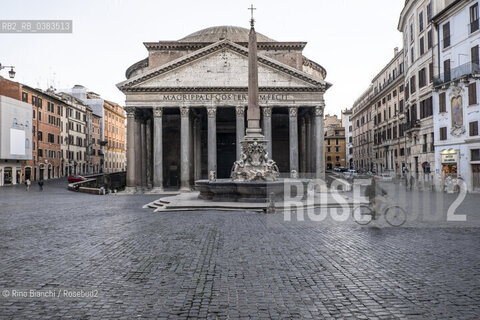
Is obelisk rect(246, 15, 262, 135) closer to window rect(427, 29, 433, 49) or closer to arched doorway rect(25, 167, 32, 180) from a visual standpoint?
window rect(427, 29, 433, 49)

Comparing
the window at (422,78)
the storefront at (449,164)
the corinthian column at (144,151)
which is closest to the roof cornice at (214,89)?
the corinthian column at (144,151)

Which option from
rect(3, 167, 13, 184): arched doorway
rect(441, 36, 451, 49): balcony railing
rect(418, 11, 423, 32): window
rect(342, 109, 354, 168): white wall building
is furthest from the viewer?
rect(342, 109, 354, 168): white wall building

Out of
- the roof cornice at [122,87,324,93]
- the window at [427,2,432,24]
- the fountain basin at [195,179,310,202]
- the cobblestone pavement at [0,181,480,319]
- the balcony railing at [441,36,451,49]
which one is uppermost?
the window at [427,2,432,24]

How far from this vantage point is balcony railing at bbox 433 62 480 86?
25.0 metres

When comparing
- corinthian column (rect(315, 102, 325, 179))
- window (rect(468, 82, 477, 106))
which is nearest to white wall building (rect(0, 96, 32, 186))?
corinthian column (rect(315, 102, 325, 179))

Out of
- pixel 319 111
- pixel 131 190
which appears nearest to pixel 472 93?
pixel 319 111

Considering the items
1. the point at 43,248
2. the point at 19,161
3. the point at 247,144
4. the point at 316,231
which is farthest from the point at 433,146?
the point at 19,161

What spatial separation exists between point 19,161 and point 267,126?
3129 centimetres

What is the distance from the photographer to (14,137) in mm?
44219

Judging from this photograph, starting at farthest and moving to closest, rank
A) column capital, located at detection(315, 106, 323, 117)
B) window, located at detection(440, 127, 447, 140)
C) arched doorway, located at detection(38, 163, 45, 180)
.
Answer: arched doorway, located at detection(38, 163, 45, 180) < column capital, located at detection(315, 106, 323, 117) < window, located at detection(440, 127, 447, 140)

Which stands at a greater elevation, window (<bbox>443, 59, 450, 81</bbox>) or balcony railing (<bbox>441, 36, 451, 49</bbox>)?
balcony railing (<bbox>441, 36, 451, 49</bbox>)

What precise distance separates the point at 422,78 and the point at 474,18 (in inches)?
292

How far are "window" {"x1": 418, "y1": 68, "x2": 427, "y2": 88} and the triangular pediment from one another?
802 centimetres

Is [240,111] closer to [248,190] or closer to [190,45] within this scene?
[190,45]
